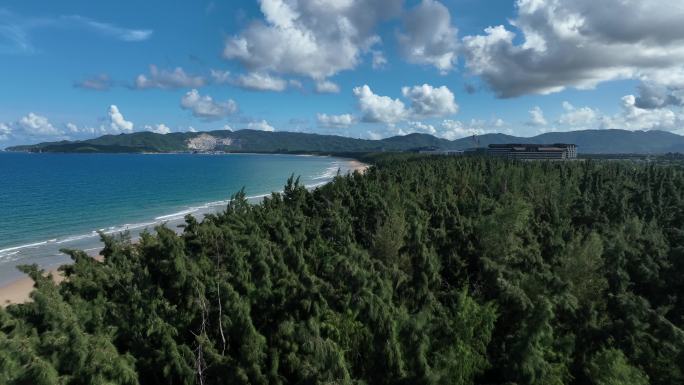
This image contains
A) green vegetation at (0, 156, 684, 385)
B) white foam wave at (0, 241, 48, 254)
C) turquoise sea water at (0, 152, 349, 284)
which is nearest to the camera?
green vegetation at (0, 156, 684, 385)

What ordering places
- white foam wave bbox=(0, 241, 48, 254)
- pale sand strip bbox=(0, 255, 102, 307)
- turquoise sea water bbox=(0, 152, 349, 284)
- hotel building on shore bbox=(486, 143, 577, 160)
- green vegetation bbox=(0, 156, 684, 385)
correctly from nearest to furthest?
1. green vegetation bbox=(0, 156, 684, 385)
2. pale sand strip bbox=(0, 255, 102, 307)
3. white foam wave bbox=(0, 241, 48, 254)
4. turquoise sea water bbox=(0, 152, 349, 284)
5. hotel building on shore bbox=(486, 143, 577, 160)

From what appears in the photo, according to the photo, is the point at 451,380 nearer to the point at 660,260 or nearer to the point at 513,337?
the point at 513,337

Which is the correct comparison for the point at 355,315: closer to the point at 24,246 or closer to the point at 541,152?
the point at 24,246

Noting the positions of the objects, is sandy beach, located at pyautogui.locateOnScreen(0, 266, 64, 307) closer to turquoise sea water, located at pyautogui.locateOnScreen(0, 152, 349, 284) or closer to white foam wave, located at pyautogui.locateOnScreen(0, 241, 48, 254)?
turquoise sea water, located at pyautogui.locateOnScreen(0, 152, 349, 284)

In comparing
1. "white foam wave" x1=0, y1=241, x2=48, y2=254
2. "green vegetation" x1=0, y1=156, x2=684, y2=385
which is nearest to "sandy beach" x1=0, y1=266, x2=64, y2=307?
"white foam wave" x1=0, y1=241, x2=48, y2=254

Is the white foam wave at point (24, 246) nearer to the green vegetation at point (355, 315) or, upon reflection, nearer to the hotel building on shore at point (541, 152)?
the green vegetation at point (355, 315)

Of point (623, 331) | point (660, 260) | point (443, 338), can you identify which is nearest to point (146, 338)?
point (443, 338)

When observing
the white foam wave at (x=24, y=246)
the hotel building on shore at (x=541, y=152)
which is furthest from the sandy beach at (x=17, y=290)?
the hotel building on shore at (x=541, y=152)

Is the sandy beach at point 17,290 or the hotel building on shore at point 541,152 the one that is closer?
the sandy beach at point 17,290

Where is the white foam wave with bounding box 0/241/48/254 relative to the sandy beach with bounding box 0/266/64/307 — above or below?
above
